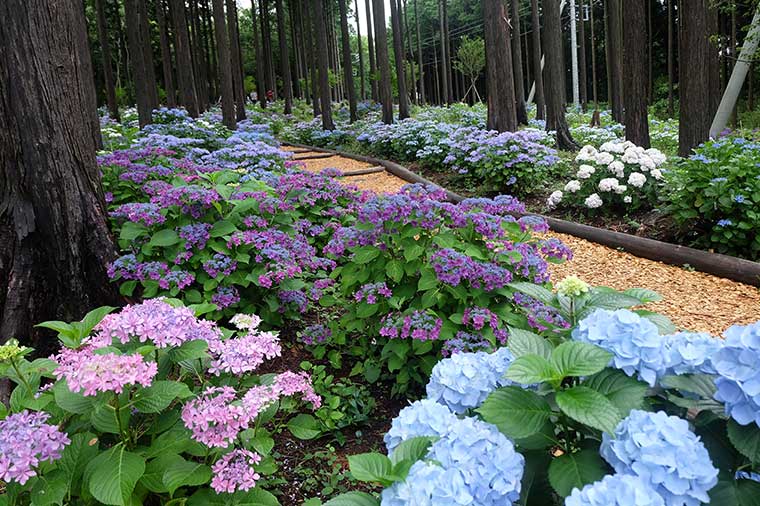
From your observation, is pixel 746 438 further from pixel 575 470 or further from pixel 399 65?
pixel 399 65

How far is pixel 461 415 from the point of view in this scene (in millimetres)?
1281

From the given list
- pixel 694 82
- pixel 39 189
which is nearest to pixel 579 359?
pixel 39 189

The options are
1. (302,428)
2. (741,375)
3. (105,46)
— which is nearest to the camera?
(741,375)

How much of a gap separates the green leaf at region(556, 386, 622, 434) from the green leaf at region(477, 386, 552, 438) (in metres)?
0.07

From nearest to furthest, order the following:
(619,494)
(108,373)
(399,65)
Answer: (619,494), (108,373), (399,65)

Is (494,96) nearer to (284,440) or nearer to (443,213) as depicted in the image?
(443,213)

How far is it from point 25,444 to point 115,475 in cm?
24

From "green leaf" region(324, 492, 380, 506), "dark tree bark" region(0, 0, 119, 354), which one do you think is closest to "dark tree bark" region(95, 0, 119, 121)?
"dark tree bark" region(0, 0, 119, 354)

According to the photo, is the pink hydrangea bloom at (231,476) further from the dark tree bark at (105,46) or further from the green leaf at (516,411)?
the dark tree bark at (105,46)

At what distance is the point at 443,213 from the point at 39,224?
2.32 m

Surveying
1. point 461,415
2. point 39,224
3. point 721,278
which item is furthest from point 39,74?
point 721,278

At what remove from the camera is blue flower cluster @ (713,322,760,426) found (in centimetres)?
93

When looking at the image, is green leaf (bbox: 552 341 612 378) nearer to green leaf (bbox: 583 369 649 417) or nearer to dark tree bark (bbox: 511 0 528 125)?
green leaf (bbox: 583 369 649 417)

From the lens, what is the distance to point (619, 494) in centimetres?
84
